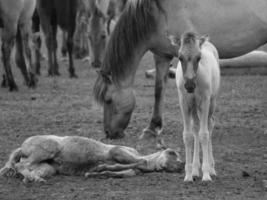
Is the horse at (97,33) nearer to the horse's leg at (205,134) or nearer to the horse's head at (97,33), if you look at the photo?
the horse's head at (97,33)

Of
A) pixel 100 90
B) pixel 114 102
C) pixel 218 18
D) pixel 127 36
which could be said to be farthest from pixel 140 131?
pixel 218 18

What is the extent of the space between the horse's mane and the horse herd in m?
0.01

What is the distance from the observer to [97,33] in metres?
18.5

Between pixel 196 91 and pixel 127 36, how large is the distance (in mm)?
2565

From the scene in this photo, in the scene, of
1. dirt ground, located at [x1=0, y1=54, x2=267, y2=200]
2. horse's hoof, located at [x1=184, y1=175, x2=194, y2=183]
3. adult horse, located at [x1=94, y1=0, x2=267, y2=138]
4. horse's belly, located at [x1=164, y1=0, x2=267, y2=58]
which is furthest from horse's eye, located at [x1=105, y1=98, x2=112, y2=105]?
horse's hoof, located at [x1=184, y1=175, x2=194, y2=183]

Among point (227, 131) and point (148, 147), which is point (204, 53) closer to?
Result: point (148, 147)

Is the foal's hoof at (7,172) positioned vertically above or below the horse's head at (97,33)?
below

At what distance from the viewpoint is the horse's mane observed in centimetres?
906

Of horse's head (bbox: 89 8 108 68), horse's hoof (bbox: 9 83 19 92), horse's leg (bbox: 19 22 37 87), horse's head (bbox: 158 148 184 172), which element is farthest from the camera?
horse's head (bbox: 89 8 108 68)

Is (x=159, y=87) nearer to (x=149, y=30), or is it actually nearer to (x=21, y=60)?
(x=149, y=30)

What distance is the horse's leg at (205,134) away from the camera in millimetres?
6633

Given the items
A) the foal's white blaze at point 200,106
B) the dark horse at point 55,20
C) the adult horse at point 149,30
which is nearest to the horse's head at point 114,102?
the adult horse at point 149,30

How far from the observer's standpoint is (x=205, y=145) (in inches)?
265

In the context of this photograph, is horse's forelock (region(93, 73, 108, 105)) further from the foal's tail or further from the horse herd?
the foal's tail
